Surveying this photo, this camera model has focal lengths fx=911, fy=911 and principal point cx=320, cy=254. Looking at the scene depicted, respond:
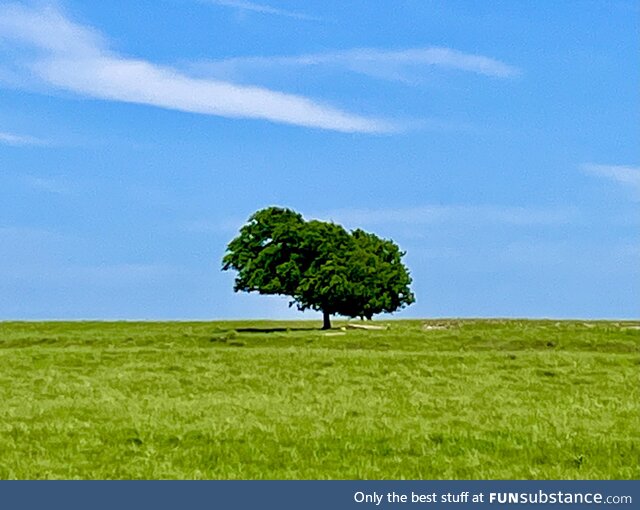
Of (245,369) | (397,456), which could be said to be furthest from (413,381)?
(397,456)

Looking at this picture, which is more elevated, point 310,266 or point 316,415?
point 310,266

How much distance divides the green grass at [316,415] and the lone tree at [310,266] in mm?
32154

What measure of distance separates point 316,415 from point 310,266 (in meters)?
49.0

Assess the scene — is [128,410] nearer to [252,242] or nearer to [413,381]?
[413,381]

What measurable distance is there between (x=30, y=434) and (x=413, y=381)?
11811mm

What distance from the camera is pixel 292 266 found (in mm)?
66688

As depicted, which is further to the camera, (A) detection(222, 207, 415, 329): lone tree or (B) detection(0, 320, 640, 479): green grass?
(A) detection(222, 207, 415, 329): lone tree

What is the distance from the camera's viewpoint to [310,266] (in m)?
67.3

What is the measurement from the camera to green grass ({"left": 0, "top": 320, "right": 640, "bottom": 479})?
13805 millimetres

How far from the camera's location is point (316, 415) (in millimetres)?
18359

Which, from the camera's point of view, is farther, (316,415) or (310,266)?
(310,266)

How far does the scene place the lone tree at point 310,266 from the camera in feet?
217

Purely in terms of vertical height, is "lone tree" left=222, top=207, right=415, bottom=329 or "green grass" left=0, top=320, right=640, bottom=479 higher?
"lone tree" left=222, top=207, right=415, bottom=329

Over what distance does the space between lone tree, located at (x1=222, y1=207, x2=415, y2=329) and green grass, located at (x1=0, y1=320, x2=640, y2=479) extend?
32.2m
